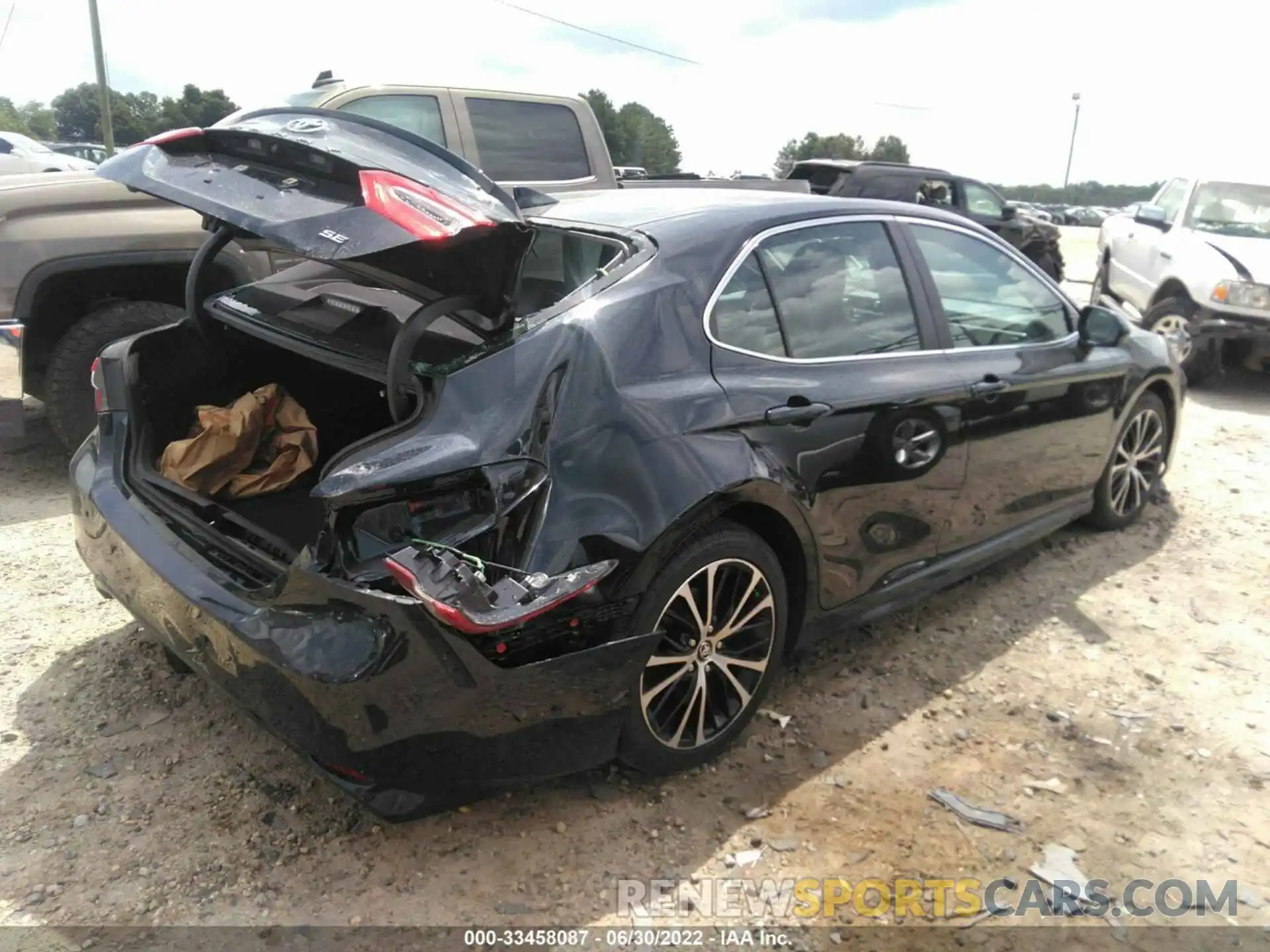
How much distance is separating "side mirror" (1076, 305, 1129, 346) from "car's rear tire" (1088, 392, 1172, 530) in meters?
0.52

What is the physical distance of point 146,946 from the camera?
2.21 metres

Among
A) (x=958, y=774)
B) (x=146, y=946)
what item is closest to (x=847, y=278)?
(x=958, y=774)

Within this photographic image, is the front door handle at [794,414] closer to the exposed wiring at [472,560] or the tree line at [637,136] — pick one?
the exposed wiring at [472,560]

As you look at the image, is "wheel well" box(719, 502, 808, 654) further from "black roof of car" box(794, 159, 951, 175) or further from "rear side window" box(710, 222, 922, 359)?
"black roof of car" box(794, 159, 951, 175)

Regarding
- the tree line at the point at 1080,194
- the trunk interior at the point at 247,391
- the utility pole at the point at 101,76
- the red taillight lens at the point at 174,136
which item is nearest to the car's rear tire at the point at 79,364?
the trunk interior at the point at 247,391

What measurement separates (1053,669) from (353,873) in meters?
2.62

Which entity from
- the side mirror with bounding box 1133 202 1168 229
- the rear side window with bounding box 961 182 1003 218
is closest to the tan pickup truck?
the side mirror with bounding box 1133 202 1168 229

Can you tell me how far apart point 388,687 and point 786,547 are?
135cm

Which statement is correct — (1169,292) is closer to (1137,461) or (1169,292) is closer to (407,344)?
(1137,461)

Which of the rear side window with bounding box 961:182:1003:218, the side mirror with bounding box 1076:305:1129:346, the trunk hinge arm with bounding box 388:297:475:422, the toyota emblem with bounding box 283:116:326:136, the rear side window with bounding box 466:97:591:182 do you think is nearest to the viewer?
the trunk hinge arm with bounding box 388:297:475:422

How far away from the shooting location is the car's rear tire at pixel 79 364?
4824 millimetres

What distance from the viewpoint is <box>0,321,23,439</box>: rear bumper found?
464 cm

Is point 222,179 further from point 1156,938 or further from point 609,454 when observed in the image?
point 1156,938

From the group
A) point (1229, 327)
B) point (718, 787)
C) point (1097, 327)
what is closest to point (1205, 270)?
point (1229, 327)
